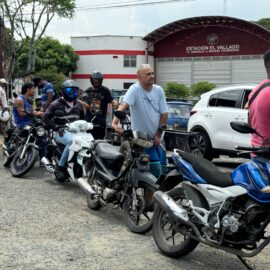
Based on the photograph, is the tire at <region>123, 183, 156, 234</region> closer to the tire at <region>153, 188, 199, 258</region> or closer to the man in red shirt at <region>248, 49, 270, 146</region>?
the tire at <region>153, 188, 199, 258</region>

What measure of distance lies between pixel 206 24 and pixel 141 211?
4309 centimetres

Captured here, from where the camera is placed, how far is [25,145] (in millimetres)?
9203

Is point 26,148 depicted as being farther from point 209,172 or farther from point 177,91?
point 177,91

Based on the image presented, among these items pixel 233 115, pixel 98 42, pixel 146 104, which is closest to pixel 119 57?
pixel 98 42

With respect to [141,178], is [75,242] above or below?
below

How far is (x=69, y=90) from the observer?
8.40 m

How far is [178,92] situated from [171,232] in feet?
117

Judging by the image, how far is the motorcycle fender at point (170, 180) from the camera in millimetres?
5022

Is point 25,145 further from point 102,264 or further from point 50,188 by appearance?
point 102,264

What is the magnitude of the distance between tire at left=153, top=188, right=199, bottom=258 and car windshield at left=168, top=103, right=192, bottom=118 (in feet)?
32.9

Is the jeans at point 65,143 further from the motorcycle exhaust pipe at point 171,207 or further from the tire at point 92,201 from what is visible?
the motorcycle exhaust pipe at point 171,207

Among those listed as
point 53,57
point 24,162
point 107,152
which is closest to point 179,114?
point 24,162

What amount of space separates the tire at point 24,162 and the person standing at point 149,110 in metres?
3.11

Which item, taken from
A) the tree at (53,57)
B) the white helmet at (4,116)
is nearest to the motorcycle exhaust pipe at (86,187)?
the white helmet at (4,116)
